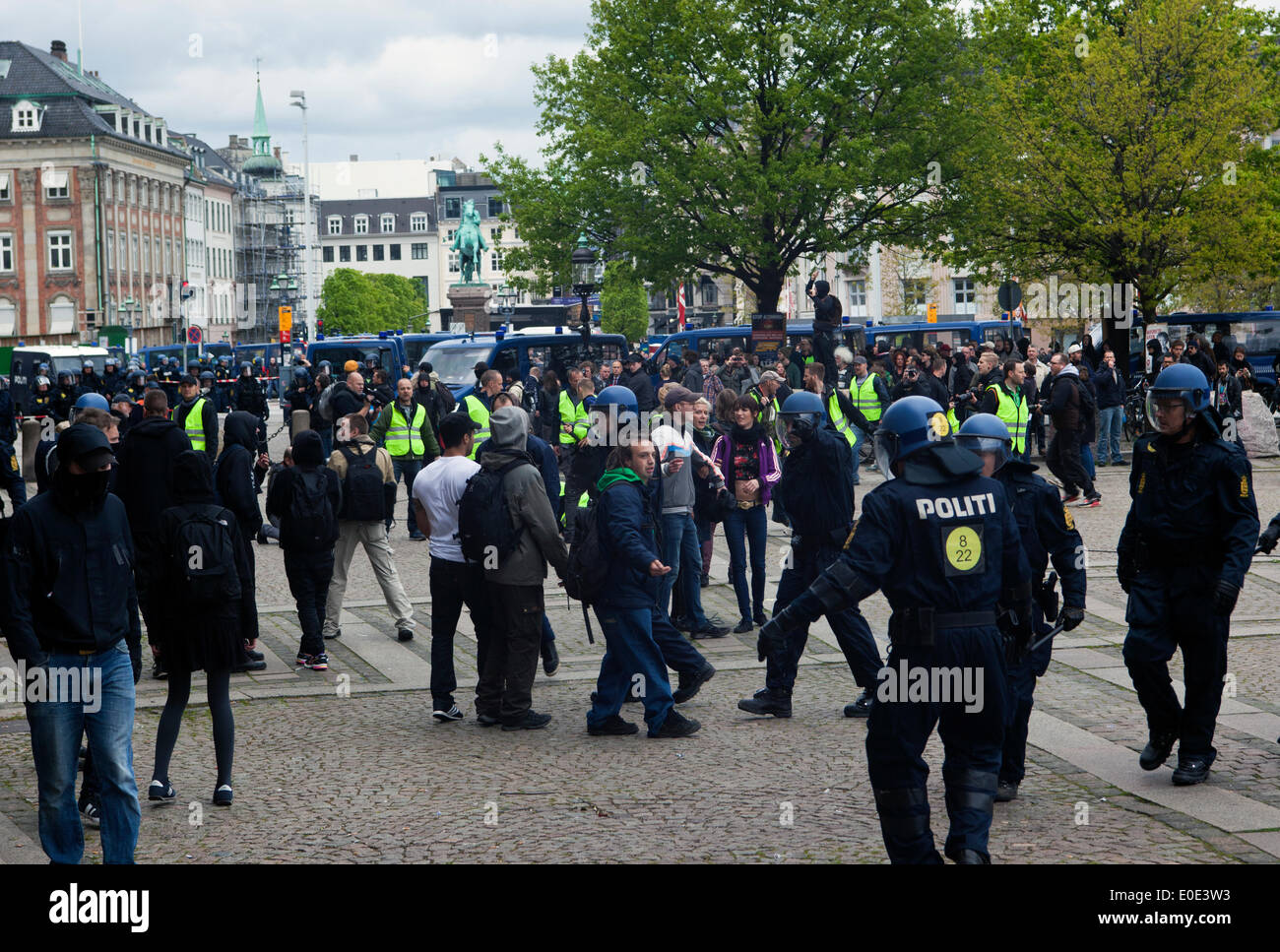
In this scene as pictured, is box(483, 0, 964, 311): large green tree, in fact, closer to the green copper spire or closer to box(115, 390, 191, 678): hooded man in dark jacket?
box(115, 390, 191, 678): hooded man in dark jacket

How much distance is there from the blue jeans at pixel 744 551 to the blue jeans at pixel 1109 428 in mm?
12897

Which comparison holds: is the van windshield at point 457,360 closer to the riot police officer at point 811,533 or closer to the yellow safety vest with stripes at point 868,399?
the yellow safety vest with stripes at point 868,399

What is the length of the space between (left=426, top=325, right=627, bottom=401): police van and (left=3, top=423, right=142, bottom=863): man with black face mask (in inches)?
820

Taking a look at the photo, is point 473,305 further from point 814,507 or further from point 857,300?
point 857,300

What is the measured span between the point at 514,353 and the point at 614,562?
71.6 ft

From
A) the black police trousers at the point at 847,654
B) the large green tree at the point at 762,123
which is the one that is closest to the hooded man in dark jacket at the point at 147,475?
the black police trousers at the point at 847,654

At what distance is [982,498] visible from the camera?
5.47m

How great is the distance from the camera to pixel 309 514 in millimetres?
10297

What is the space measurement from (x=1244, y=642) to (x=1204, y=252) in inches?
799

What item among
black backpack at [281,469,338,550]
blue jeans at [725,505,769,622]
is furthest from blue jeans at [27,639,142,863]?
blue jeans at [725,505,769,622]

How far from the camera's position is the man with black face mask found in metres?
5.83

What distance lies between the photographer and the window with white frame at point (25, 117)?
8031 cm
